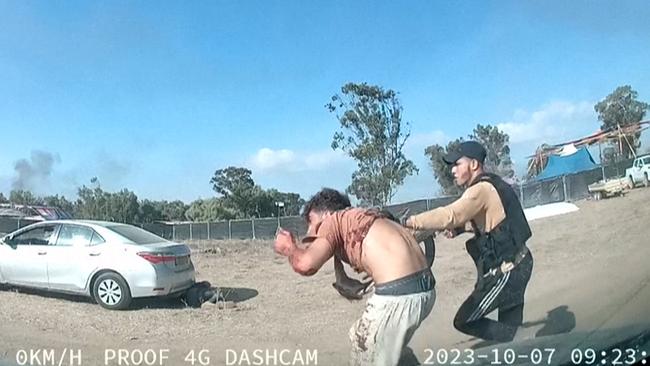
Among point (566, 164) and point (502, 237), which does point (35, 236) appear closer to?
point (502, 237)

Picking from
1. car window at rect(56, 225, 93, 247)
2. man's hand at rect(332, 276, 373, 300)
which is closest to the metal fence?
car window at rect(56, 225, 93, 247)

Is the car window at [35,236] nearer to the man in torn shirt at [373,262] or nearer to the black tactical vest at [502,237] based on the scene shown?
the man in torn shirt at [373,262]

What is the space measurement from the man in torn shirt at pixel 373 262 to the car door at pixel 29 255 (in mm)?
807

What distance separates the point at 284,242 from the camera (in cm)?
238

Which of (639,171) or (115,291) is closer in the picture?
(115,291)

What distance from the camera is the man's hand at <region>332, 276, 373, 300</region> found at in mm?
2546

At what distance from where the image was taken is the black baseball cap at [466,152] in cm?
261

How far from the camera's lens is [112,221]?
2.27 meters

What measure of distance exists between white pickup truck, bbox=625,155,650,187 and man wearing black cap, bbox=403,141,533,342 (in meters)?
1.00

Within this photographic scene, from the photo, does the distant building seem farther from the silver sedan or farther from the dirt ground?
the dirt ground

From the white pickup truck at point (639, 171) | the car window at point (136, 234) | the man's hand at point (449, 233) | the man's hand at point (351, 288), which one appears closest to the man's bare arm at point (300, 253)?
the man's hand at point (351, 288)

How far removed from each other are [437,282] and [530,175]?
66 centimetres

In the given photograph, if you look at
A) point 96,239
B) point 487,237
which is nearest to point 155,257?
point 96,239

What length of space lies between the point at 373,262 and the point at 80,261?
1.10 metres
